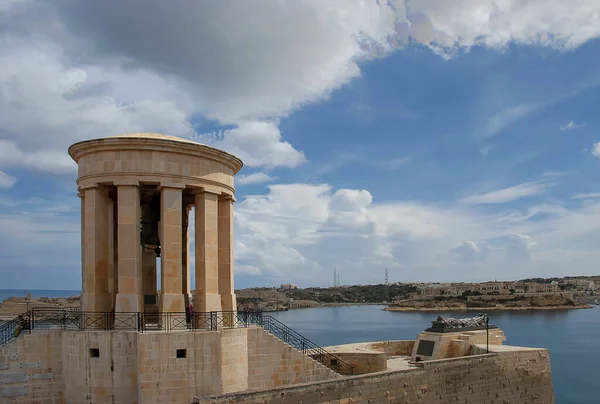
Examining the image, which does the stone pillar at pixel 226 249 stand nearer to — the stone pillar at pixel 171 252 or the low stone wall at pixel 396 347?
the stone pillar at pixel 171 252

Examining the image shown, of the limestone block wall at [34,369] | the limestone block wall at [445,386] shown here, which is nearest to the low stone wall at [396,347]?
the limestone block wall at [445,386]

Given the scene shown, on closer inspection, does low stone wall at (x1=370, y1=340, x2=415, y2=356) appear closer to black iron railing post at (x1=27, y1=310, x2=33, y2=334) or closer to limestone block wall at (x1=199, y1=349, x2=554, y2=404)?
limestone block wall at (x1=199, y1=349, x2=554, y2=404)

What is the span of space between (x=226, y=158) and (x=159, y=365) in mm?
6298

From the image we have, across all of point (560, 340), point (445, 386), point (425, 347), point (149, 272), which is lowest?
point (560, 340)

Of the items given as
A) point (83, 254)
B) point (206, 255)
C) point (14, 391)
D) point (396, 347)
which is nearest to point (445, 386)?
point (396, 347)

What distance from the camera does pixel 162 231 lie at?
15352mm

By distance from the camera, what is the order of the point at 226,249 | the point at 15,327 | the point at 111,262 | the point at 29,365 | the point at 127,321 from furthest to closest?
the point at 226,249 → the point at 15,327 → the point at 111,262 → the point at 127,321 → the point at 29,365

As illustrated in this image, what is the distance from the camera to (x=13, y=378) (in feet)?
46.8

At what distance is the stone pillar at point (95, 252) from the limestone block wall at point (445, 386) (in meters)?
4.33

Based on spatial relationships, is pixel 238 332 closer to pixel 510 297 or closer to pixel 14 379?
pixel 14 379

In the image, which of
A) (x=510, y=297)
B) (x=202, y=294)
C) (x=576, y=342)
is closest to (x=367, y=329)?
(x=576, y=342)

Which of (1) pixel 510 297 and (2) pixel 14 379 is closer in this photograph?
(2) pixel 14 379

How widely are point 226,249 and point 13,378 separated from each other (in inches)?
266

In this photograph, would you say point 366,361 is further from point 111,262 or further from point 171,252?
point 111,262
